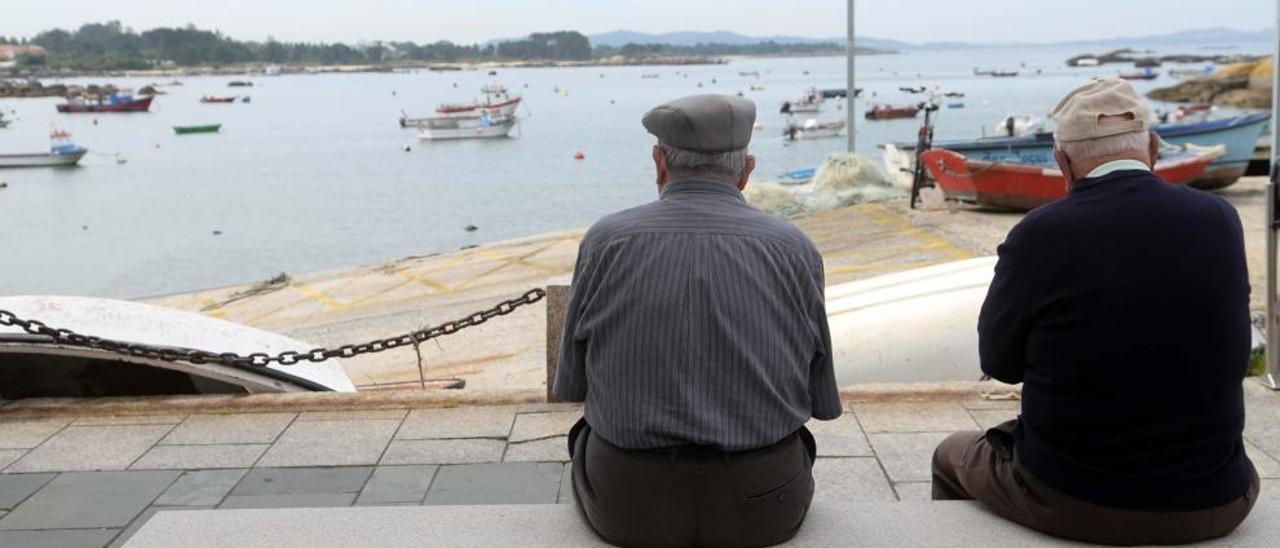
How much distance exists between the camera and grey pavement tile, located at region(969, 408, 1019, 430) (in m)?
5.42

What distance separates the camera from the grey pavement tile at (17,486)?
4648 millimetres

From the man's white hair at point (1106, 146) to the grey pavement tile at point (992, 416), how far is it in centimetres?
254

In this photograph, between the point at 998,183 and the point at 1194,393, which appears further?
the point at 998,183

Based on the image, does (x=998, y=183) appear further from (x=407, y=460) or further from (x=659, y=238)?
(x=659, y=238)

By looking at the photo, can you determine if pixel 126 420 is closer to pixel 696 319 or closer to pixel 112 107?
pixel 696 319

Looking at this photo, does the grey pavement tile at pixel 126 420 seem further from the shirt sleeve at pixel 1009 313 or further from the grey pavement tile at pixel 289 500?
the shirt sleeve at pixel 1009 313

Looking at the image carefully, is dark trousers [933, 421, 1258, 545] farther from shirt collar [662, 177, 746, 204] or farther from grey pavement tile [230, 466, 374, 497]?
grey pavement tile [230, 466, 374, 497]

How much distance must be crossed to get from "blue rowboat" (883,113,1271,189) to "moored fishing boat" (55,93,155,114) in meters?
107

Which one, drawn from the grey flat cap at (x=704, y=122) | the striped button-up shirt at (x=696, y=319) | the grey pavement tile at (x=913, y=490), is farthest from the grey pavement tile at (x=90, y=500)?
the grey pavement tile at (x=913, y=490)

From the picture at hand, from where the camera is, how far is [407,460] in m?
5.09

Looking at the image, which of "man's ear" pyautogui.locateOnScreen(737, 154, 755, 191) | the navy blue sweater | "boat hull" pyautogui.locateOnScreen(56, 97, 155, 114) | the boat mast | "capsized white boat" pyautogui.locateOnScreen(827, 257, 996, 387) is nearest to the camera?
the navy blue sweater

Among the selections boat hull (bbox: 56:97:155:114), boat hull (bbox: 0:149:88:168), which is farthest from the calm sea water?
boat hull (bbox: 56:97:155:114)

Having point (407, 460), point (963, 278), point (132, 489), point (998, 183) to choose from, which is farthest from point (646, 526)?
point (998, 183)

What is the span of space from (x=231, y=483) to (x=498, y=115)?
225 ft
